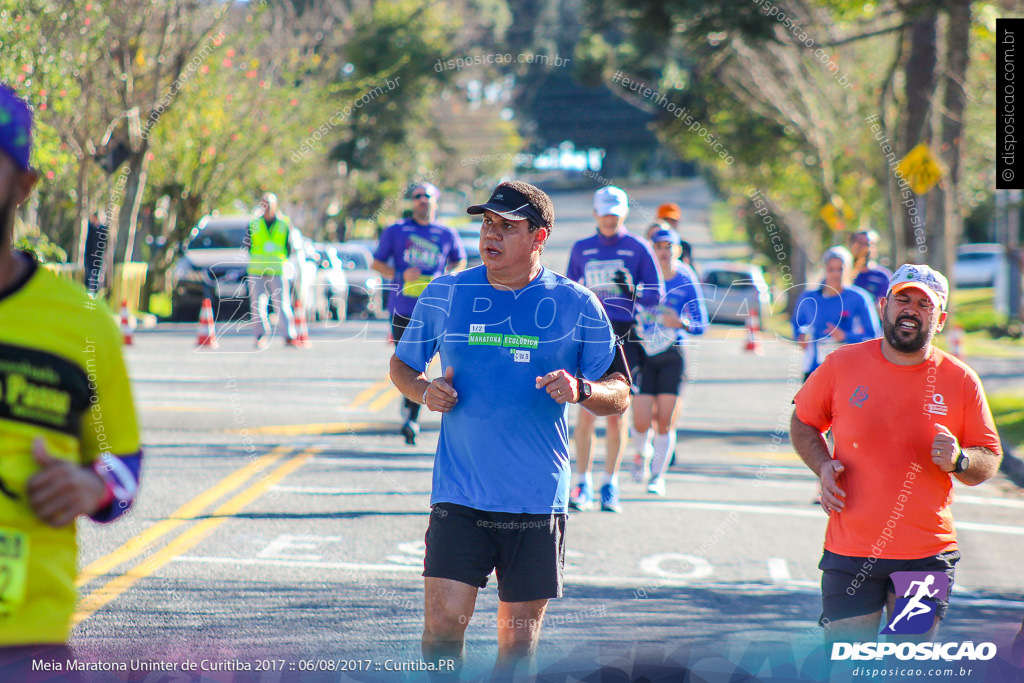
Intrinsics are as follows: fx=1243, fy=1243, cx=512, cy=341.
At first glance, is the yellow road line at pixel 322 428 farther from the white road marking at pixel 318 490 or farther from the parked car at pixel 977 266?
the parked car at pixel 977 266

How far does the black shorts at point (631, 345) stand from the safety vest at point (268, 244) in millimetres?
7964

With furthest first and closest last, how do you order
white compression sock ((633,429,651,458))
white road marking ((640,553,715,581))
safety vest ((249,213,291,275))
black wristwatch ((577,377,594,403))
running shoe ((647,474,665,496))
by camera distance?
1. safety vest ((249,213,291,275))
2. white compression sock ((633,429,651,458))
3. running shoe ((647,474,665,496))
4. white road marking ((640,553,715,581))
5. black wristwatch ((577,377,594,403))

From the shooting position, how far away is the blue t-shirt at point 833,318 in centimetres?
947

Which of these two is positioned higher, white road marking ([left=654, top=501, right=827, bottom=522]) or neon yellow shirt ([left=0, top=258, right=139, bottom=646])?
neon yellow shirt ([left=0, top=258, right=139, bottom=646])

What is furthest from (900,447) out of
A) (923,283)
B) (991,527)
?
(991,527)

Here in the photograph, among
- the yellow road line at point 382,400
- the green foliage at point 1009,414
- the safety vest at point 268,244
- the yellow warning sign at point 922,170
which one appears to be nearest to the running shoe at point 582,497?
the yellow road line at point 382,400

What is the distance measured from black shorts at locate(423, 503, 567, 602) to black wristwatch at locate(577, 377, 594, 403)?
0.45m

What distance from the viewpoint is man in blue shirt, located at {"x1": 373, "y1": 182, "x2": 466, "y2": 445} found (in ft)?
35.4

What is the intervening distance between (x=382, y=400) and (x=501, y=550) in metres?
10.4

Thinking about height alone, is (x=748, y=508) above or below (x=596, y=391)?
below

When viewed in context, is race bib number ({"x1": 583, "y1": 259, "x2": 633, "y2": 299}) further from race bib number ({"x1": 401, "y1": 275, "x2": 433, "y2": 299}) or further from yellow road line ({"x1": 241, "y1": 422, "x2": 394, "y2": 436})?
yellow road line ({"x1": 241, "y1": 422, "x2": 394, "y2": 436})

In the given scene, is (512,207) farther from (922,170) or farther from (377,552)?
(922,170)

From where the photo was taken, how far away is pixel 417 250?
1091cm

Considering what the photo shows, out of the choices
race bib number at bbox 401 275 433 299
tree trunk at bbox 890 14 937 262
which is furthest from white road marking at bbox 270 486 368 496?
tree trunk at bbox 890 14 937 262
